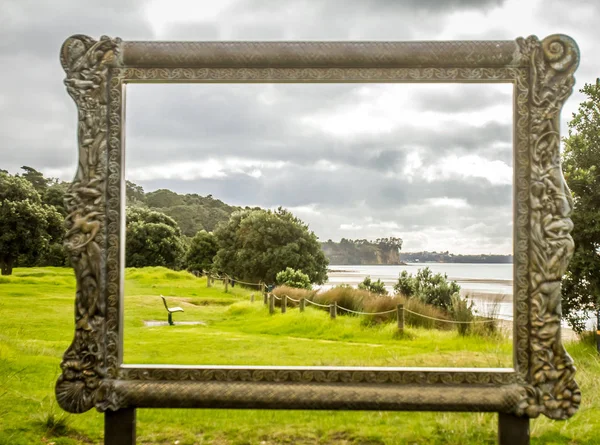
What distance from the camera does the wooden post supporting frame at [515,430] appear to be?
3127 mm

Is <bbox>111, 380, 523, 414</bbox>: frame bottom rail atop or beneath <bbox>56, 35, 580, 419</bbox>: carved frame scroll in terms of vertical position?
beneath

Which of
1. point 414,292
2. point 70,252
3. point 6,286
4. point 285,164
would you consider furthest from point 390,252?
point 6,286

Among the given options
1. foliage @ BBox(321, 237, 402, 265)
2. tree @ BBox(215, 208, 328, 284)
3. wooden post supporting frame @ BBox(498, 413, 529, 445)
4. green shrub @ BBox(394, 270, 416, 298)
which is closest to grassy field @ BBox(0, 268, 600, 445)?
Result: tree @ BBox(215, 208, 328, 284)

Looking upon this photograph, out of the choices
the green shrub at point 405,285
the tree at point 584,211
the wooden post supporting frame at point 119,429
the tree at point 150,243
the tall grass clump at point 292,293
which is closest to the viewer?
the wooden post supporting frame at point 119,429

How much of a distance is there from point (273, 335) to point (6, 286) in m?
3.93

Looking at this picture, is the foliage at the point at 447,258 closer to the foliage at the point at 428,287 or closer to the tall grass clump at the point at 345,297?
the foliage at the point at 428,287

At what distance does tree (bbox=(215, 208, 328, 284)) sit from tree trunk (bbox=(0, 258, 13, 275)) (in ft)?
12.4

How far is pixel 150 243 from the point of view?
364 centimetres

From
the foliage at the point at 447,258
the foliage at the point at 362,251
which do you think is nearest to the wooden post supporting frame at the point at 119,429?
the foliage at the point at 362,251

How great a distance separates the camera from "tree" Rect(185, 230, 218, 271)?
3635mm

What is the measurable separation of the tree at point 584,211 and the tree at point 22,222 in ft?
21.0

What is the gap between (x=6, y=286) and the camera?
19.2ft

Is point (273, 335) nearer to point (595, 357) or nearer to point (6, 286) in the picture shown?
point (595, 357)

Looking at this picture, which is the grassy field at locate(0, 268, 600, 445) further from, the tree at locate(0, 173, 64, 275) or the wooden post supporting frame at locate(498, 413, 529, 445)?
the tree at locate(0, 173, 64, 275)
